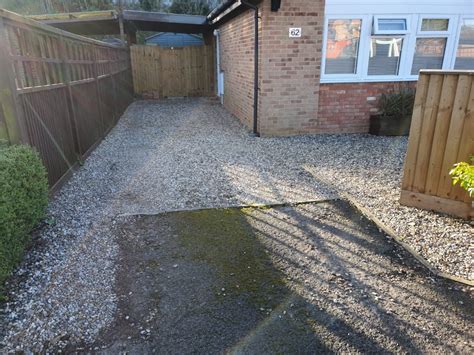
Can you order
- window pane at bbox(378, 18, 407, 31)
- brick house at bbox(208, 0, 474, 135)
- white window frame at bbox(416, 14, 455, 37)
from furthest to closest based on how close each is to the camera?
white window frame at bbox(416, 14, 455, 37) < window pane at bbox(378, 18, 407, 31) < brick house at bbox(208, 0, 474, 135)

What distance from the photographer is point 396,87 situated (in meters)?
7.78

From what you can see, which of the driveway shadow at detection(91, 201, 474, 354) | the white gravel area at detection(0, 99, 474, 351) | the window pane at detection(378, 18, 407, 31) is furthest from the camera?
the window pane at detection(378, 18, 407, 31)

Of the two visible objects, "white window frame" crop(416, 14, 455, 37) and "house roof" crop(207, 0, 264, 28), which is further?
"house roof" crop(207, 0, 264, 28)

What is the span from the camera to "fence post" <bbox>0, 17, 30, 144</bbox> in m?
3.38

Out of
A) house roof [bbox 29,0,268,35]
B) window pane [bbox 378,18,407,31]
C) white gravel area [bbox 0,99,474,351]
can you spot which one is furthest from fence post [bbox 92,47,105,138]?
window pane [bbox 378,18,407,31]

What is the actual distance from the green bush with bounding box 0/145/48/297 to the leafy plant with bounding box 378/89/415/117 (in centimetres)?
683

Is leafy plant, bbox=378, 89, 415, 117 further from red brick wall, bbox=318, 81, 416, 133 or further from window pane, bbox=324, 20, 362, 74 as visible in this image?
window pane, bbox=324, 20, 362, 74

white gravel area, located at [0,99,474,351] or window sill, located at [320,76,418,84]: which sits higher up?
window sill, located at [320,76,418,84]

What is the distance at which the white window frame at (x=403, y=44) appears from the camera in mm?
7258

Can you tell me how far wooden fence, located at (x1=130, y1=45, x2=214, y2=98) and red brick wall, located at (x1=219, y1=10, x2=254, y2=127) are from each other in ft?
10.2

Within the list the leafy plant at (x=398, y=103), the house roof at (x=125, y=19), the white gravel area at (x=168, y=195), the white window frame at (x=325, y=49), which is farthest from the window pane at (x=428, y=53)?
the house roof at (x=125, y=19)

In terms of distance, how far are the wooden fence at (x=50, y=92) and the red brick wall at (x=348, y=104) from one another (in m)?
4.76

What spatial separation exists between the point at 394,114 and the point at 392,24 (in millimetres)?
1856

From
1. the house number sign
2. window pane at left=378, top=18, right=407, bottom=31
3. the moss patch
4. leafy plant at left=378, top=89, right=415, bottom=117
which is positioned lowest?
the moss patch
